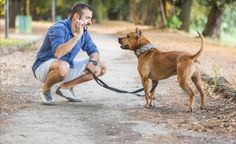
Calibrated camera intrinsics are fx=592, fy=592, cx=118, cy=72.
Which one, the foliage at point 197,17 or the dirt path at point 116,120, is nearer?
the dirt path at point 116,120

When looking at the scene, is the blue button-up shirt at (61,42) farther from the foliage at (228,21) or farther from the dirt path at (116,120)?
the foliage at (228,21)

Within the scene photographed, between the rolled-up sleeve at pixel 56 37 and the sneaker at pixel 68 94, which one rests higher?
the rolled-up sleeve at pixel 56 37

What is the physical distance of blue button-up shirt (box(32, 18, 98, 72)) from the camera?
8.60 metres

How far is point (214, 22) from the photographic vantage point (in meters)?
32.2

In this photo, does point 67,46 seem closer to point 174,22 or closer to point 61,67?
point 61,67

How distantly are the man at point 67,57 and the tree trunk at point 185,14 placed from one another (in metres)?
25.5

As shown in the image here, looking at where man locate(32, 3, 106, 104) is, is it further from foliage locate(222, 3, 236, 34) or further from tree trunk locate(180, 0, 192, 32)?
foliage locate(222, 3, 236, 34)

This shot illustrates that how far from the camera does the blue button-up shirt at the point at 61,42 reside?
8602 millimetres

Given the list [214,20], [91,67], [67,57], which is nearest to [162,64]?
[91,67]

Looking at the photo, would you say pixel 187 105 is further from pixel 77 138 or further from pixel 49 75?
pixel 77 138

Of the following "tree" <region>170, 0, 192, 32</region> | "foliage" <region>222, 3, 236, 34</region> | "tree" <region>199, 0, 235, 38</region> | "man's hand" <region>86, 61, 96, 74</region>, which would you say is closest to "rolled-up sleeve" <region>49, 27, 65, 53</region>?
"man's hand" <region>86, 61, 96, 74</region>

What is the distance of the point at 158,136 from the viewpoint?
6590mm

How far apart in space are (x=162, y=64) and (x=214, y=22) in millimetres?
24362

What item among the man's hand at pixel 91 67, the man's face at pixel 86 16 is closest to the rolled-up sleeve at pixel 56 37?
the man's face at pixel 86 16
